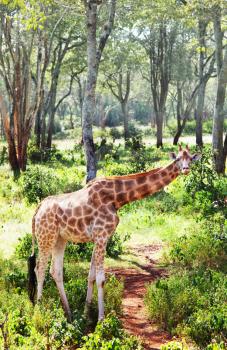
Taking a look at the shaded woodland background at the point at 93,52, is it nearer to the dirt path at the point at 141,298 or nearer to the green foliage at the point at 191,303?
the dirt path at the point at 141,298

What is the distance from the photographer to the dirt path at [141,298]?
7.16 meters

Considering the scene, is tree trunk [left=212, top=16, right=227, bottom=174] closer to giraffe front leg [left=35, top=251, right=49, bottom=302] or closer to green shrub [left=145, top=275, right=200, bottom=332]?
green shrub [left=145, top=275, right=200, bottom=332]

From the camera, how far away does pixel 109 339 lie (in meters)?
6.57

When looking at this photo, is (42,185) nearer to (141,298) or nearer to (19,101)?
(19,101)

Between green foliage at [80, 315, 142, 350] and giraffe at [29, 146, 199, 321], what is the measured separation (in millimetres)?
652

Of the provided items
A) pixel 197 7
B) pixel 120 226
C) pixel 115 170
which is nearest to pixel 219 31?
pixel 197 7

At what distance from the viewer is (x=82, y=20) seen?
2784cm

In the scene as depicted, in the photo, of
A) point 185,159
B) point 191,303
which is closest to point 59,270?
point 191,303

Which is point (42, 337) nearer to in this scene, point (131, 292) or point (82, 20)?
point (131, 292)

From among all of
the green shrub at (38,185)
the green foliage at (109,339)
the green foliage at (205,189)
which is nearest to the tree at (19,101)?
the green shrub at (38,185)

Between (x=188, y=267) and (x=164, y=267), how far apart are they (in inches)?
23.2

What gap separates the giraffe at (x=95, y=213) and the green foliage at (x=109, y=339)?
2.14 ft

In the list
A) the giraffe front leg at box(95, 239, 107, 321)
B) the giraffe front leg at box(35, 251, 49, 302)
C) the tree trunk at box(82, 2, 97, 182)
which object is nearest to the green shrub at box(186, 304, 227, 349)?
the giraffe front leg at box(95, 239, 107, 321)

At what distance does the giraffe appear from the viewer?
743cm
